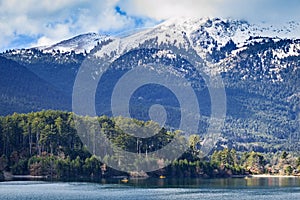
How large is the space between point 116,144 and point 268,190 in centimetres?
5017

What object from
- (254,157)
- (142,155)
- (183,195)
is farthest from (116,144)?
(183,195)

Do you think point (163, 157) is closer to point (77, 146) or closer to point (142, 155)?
point (142, 155)

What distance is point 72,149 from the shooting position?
136 m

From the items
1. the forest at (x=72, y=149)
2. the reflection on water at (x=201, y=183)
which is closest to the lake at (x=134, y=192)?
the reflection on water at (x=201, y=183)

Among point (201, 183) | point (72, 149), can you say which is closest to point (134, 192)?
point (201, 183)

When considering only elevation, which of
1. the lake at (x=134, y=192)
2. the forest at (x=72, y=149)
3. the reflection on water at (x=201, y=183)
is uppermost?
the forest at (x=72, y=149)

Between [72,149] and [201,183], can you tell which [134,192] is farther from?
[72,149]

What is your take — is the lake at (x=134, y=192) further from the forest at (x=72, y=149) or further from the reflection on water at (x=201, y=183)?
the forest at (x=72, y=149)

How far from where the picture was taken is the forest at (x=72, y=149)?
413ft

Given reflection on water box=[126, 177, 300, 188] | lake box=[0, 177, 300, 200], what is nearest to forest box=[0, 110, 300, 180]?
reflection on water box=[126, 177, 300, 188]

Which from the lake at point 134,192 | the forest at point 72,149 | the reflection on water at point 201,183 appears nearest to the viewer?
the lake at point 134,192

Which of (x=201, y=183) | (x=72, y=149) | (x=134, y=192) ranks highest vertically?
(x=72, y=149)

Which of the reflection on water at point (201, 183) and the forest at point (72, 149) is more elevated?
the forest at point (72, 149)

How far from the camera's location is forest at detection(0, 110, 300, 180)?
125938 millimetres
